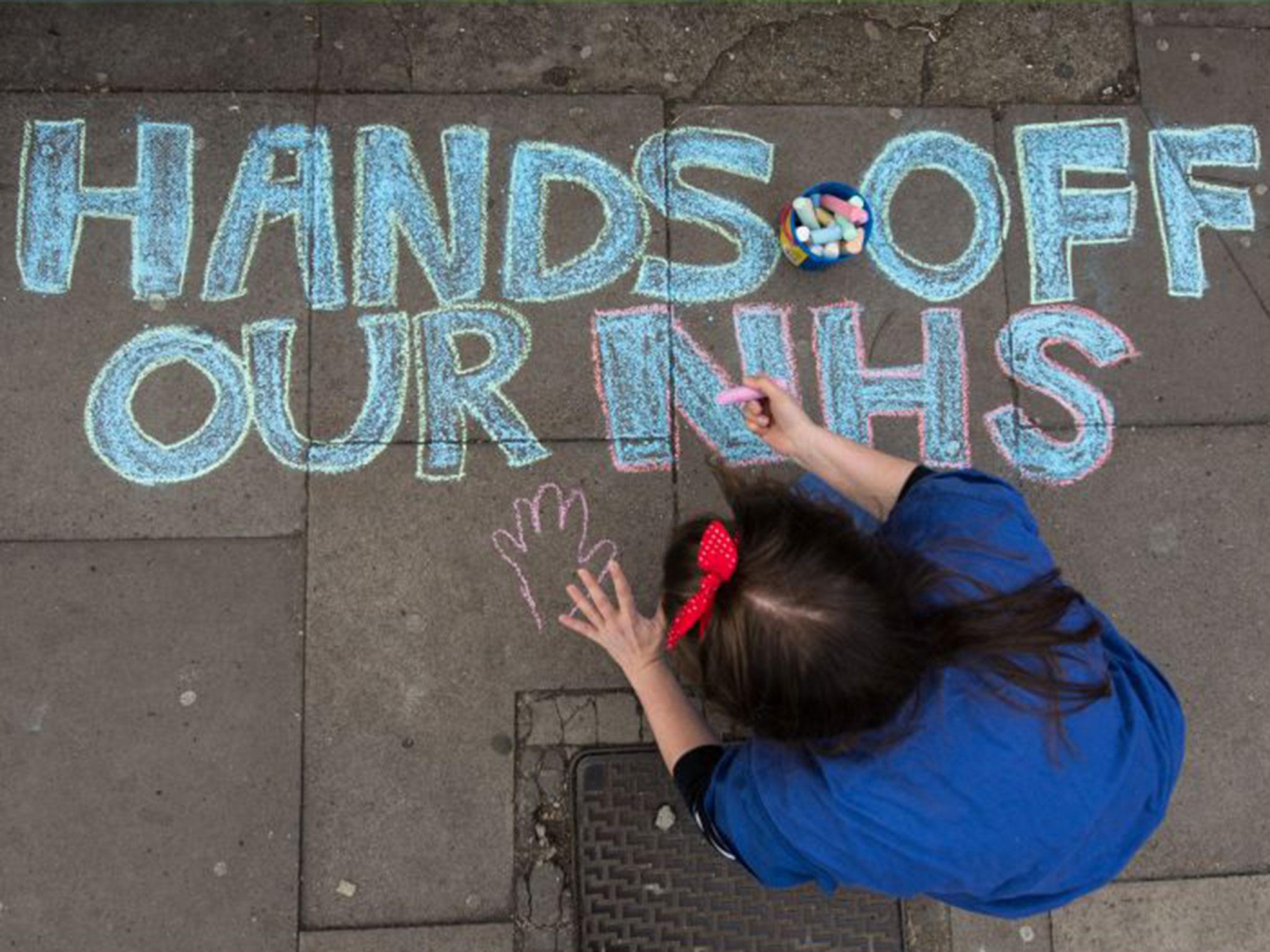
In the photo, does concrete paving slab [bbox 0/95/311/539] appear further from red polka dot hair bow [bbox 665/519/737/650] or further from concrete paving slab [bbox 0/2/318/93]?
red polka dot hair bow [bbox 665/519/737/650]

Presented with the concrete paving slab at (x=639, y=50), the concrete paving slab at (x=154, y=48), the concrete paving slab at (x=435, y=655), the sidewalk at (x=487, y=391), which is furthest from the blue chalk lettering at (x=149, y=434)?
the concrete paving slab at (x=639, y=50)

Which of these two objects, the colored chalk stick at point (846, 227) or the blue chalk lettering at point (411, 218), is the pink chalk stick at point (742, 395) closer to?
the colored chalk stick at point (846, 227)

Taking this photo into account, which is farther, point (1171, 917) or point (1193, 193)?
point (1193, 193)

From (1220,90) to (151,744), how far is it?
12.7 feet

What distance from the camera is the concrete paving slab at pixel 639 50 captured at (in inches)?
122

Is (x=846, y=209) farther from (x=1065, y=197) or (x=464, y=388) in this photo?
(x=464, y=388)

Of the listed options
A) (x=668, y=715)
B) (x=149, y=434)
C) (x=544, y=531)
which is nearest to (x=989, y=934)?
(x=668, y=715)

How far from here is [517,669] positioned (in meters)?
2.87

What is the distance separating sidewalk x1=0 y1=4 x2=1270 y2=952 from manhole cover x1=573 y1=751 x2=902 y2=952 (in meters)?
0.11

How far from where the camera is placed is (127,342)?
2922mm

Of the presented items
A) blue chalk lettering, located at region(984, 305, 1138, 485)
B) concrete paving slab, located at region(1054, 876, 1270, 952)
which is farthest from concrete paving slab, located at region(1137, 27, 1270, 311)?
concrete paving slab, located at region(1054, 876, 1270, 952)

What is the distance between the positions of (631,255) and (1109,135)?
1.60 metres

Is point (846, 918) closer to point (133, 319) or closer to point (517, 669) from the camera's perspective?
point (517, 669)

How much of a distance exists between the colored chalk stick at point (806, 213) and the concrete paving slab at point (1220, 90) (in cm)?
126
